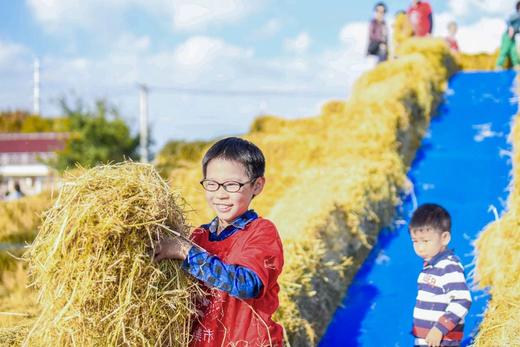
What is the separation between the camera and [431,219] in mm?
3334

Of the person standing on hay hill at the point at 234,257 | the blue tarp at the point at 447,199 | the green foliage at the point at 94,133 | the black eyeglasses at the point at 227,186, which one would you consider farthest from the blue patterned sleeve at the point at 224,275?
the green foliage at the point at 94,133

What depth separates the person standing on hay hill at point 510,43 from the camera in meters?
11.6

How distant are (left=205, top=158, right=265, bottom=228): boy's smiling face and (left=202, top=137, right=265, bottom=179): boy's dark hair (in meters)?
0.02

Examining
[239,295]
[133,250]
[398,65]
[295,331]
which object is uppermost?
[398,65]

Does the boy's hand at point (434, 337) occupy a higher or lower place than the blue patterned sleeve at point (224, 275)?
lower

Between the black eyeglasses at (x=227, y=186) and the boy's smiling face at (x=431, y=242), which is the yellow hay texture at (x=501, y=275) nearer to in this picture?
the boy's smiling face at (x=431, y=242)

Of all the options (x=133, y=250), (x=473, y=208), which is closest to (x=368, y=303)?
(x=473, y=208)

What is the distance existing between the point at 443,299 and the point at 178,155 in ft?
39.6

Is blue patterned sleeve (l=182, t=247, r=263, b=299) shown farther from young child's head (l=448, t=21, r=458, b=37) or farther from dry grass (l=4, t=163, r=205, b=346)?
young child's head (l=448, t=21, r=458, b=37)

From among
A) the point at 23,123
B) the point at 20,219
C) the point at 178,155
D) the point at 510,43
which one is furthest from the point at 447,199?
the point at 23,123

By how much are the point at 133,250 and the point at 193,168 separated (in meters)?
9.00

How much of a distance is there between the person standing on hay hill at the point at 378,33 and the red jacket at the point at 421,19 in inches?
34.9

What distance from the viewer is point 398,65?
9.83 metres

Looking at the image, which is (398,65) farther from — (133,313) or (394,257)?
(133,313)
